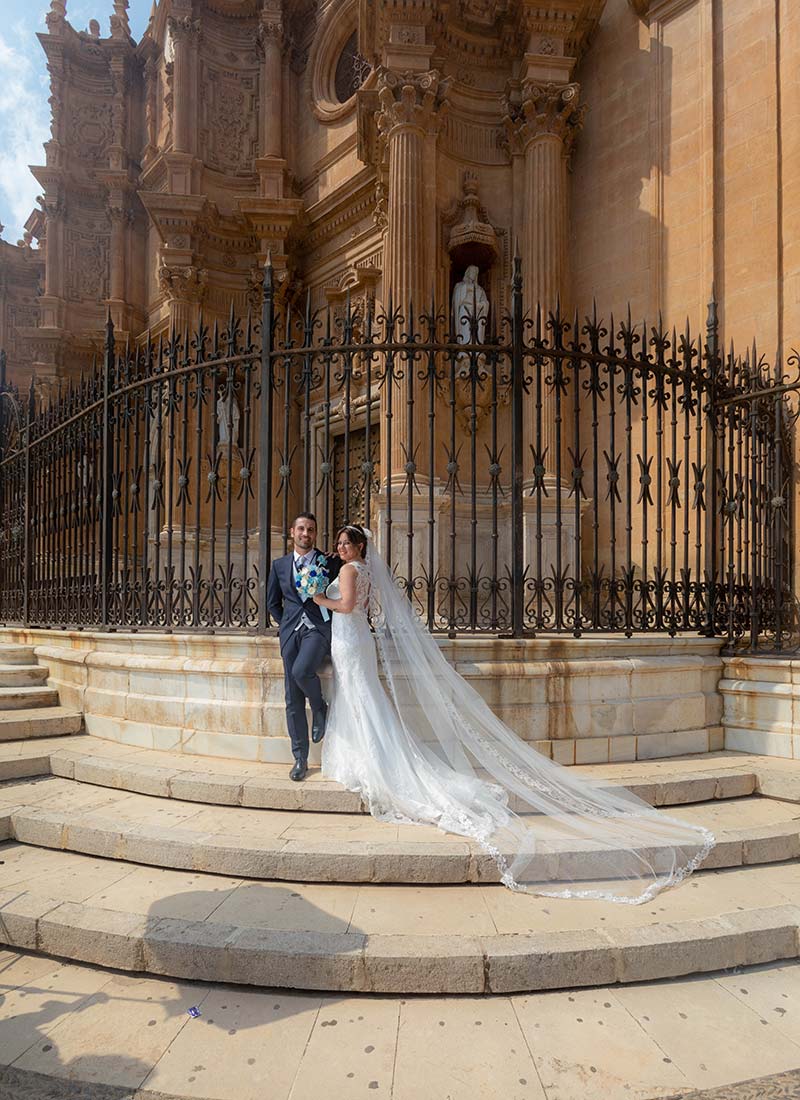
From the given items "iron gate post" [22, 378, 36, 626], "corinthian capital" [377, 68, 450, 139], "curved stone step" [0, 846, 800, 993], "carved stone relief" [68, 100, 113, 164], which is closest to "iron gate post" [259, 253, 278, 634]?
"curved stone step" [0, 846, 800, 993]

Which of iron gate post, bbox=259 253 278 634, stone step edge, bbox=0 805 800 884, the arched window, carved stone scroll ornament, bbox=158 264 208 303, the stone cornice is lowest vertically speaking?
stone step edge, bbox=0 805 800 884

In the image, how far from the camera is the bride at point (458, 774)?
12.2 feet

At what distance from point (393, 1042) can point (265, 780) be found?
2141mm

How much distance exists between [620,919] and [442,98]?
1246 centimetres

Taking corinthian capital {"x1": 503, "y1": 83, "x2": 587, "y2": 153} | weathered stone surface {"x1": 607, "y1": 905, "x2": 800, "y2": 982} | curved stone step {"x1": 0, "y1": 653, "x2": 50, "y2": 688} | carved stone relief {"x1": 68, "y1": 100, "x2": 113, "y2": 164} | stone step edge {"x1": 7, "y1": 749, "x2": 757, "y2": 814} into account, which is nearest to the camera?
weathered stone surface {"x1": 607, "y1": 905, "x2": 800, "y2": 982}

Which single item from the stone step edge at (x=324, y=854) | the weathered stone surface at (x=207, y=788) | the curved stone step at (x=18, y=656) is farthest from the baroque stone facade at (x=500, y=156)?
the weathered stone surface at (x=207, y=788)

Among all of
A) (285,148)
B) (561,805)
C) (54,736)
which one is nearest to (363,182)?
(285,148)

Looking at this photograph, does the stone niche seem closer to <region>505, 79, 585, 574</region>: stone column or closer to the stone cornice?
<region>505, 79, 585, 574</region>: stone column

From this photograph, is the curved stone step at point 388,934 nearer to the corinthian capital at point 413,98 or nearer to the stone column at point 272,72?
the corinthian capital at point 413,98

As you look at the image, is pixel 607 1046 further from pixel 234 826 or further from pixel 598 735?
pixel 598 735

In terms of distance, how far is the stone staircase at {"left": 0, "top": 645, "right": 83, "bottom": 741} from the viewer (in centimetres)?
599

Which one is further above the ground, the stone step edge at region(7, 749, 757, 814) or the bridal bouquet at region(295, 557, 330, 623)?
the bridal bouquet at region(295, 557, 330, 623)

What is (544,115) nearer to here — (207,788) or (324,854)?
(207,788)

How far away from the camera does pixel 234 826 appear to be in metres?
4.12
